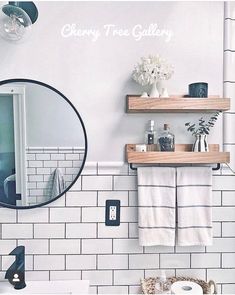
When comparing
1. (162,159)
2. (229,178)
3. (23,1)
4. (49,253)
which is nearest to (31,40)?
(23,1)

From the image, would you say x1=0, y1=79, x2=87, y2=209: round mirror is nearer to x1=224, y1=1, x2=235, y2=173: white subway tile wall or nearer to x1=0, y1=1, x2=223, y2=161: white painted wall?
x1=0, y1=1, x2=223, y2=161: white painted wall

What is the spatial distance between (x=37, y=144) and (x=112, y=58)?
0.58m

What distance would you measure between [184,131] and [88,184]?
57 centimetres

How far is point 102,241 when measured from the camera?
1.53m

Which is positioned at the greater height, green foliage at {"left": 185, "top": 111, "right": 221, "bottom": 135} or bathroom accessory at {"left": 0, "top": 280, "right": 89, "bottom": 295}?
green foliage at {"left": 185, "top": 111, "right": 221, "bottom": 135}

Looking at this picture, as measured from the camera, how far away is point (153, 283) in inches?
59.8

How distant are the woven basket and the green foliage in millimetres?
745

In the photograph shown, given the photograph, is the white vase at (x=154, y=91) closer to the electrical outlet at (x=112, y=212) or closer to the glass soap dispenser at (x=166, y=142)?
the glass soap dispenser at (x=166, y=142)

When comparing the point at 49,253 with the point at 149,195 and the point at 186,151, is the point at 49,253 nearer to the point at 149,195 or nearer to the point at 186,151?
the point at 149,195

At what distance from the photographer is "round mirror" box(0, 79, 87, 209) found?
4.94 ft

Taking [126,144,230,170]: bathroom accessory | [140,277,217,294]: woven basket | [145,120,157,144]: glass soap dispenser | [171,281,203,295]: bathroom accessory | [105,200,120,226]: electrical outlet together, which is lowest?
[140,277,217,294]: woven basket

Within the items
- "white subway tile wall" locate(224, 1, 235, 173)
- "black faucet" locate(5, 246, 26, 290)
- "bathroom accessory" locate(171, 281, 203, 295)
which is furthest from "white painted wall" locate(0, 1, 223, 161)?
"bathroom accessory" locate(171, 281, 203, 295)

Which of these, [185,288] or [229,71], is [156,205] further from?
→ [229,71]

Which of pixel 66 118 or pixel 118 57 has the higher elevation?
pixel 118 57
